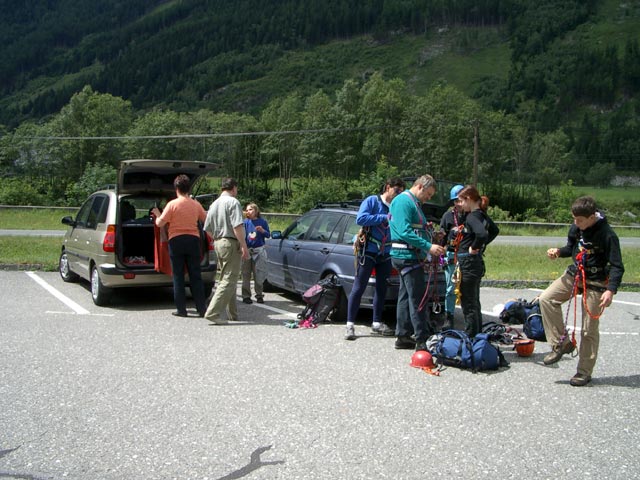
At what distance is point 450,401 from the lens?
526cm

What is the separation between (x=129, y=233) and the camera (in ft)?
32.8

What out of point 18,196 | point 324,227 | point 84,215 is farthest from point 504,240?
point 18,196

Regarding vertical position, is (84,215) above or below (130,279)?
above

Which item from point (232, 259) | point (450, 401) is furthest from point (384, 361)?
point (232, 259)

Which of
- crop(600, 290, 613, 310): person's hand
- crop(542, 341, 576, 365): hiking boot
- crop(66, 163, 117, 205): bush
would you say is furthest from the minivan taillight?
crop(66, 163, 117, 205): bush

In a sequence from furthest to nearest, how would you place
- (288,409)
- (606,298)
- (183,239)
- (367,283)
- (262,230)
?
(262,230) < (183,239) < (367,283) < (606,298) < (288,409)

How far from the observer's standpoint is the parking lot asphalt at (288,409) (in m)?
4.00

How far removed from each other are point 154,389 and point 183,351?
1.33 meters

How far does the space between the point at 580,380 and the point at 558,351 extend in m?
0.62

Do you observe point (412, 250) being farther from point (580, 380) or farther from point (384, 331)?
point (580, 380)

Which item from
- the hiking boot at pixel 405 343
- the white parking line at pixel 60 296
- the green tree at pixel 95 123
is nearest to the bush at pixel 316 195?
the green tree at pixel 95 123

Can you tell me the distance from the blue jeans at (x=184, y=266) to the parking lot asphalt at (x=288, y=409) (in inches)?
30.9

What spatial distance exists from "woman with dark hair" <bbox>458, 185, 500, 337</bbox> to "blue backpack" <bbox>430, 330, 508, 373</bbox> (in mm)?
616

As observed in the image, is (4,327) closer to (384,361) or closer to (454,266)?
(384,361)
